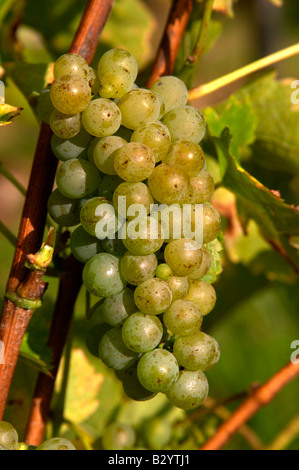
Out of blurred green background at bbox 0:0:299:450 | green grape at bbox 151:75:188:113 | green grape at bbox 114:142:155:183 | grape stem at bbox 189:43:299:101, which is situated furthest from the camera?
blurred green background at bbox 0:0:299:450

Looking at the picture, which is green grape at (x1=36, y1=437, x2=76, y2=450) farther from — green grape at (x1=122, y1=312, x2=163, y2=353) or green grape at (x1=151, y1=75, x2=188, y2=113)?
green grape at (x1=151, y1=75, x2=188, y2=113)

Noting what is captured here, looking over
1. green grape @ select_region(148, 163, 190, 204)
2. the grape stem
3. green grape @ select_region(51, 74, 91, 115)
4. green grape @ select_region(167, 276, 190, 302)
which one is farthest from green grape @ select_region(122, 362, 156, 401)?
the grape stem

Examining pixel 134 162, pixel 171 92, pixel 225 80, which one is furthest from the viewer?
pixel 225 80

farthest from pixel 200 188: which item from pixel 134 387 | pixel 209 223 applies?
pixel 134 387

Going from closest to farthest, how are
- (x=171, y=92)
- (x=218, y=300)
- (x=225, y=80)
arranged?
(x=171, y=92)
(x=225, y=80)
(x=218, y=300)

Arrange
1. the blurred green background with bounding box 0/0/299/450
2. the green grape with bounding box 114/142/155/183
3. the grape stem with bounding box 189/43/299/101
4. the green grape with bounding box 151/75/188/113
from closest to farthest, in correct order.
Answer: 1. the green grape with bounding box 114/142/155/183
2. the green grape with bounding box 151/75/188/113
3. the grape stem with bounding box 189/43/299/101
4. the blurred green background with bounding box 0/0/299/450

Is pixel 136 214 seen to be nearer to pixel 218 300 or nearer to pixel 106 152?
pixel 106 152

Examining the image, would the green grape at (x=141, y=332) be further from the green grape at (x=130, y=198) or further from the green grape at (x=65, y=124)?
the green grape at (x=65, y=124)
